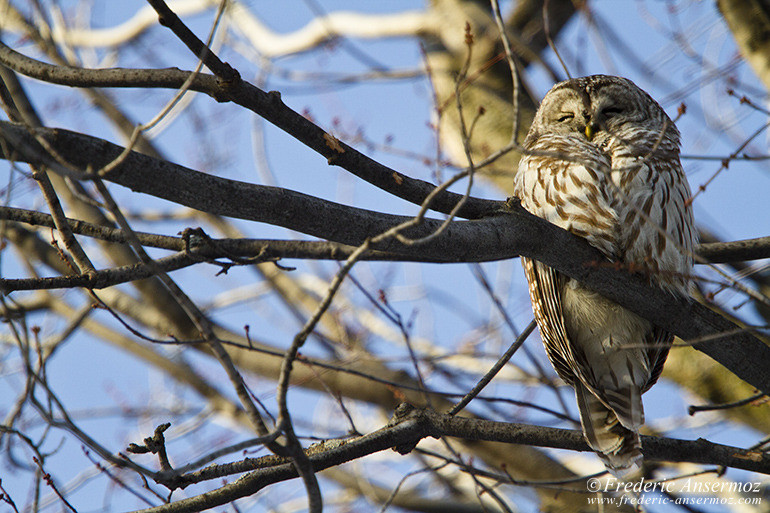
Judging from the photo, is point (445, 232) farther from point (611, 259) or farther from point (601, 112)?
point (601, 112)

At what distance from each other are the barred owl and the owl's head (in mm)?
193

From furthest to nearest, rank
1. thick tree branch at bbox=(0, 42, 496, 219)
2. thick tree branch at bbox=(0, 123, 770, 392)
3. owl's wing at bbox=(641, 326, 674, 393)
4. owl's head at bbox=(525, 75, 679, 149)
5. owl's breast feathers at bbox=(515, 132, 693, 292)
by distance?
owl's head at bbox=(525, 75, 679, 149) < owl's wing at bbox=(641, 326, 674, 393) < owl's breast feathers at bbox=(515, 132, 693, 292) < thick tree branch at bbox=(0, 42, 496, 219) < thick tree branch at bbox=(0, 123, 770, 392)

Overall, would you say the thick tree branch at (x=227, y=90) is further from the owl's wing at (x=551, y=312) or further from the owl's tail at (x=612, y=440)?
the owl's tail at (x=612, y=440)

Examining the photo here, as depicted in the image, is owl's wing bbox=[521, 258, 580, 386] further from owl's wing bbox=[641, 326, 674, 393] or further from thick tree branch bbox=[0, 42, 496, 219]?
thick tree branch bbox=[0, 42, 496, 219]

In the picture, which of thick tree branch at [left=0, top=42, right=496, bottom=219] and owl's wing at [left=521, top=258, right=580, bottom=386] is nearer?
thick tree branch at [left=0, top=42, right=496, bottom=219]

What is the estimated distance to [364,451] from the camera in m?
2.50

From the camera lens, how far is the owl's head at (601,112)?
391cm

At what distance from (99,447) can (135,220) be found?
6.38 metres

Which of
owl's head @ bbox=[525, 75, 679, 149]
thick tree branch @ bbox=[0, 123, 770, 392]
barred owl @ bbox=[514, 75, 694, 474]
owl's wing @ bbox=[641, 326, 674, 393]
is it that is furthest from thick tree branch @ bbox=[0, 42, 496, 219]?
owl's head @ bbox=[525, 75, 679, 149]

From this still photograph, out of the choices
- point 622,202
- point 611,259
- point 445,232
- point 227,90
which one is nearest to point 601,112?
point 622,202

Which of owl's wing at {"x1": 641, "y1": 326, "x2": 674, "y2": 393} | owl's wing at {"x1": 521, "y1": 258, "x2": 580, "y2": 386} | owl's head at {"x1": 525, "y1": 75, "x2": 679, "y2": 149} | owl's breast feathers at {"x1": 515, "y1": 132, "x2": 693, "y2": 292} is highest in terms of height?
owl's head at {"x1": 525, "y1": 75, "x2": 679, "y2": 149}

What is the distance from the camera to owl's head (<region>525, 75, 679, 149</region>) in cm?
391

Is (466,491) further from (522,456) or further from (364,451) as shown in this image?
(364,451)

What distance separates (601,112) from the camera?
13.3 ft
